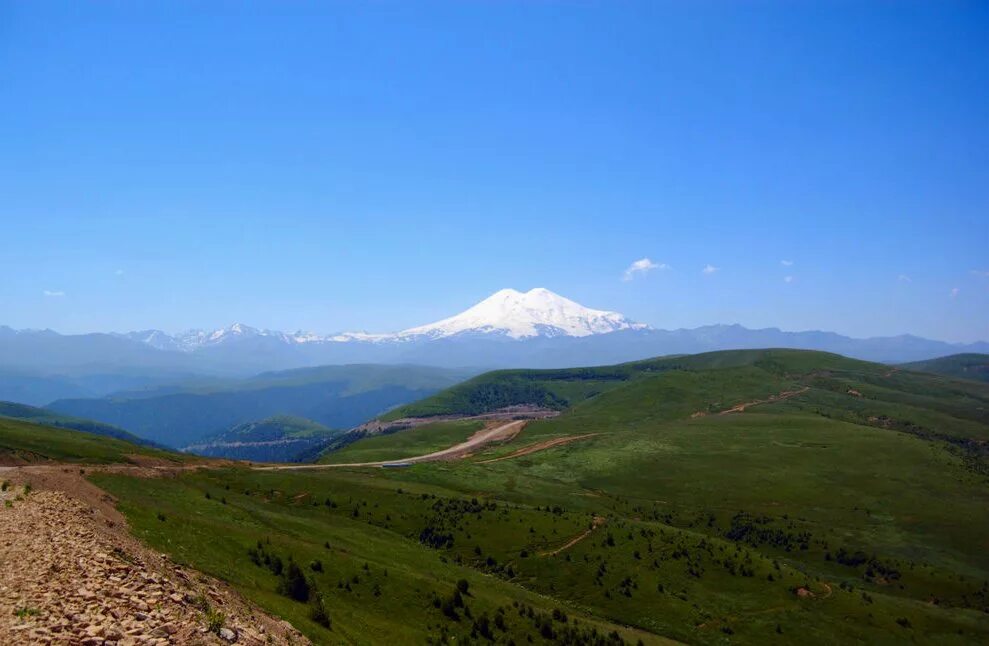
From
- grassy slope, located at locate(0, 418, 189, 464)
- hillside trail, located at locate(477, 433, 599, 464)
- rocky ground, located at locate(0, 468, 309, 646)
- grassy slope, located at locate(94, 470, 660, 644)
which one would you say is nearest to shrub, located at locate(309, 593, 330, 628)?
grassy slope, located at locate(94, 470, 660, 644)

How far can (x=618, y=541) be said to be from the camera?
76.7 m

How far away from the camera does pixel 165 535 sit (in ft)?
125

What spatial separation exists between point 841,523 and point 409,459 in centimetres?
9786

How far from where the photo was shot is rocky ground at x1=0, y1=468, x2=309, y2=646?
56.5ft

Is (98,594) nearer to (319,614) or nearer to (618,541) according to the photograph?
(319,614)

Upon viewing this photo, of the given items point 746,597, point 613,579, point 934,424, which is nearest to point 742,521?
point 746,597

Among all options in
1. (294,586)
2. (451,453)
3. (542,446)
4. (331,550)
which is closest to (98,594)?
(294,586)

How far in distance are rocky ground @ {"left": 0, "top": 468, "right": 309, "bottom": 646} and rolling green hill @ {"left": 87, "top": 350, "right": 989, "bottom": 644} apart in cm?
642

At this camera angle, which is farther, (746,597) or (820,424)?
(820,424)

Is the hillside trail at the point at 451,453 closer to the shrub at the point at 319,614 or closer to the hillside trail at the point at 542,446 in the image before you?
the hillside trail at the point at 542,446

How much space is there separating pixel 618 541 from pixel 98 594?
68.1 m

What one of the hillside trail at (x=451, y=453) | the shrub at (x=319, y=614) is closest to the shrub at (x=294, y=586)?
the shrub at (x=319, y=614)

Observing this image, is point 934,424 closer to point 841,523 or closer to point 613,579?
point 841,523

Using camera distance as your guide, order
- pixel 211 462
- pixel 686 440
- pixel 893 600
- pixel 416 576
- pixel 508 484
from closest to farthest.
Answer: pixel 416 576, pixel 893 600, pixel 211 462, pixel 508 484, pixel 686 440
